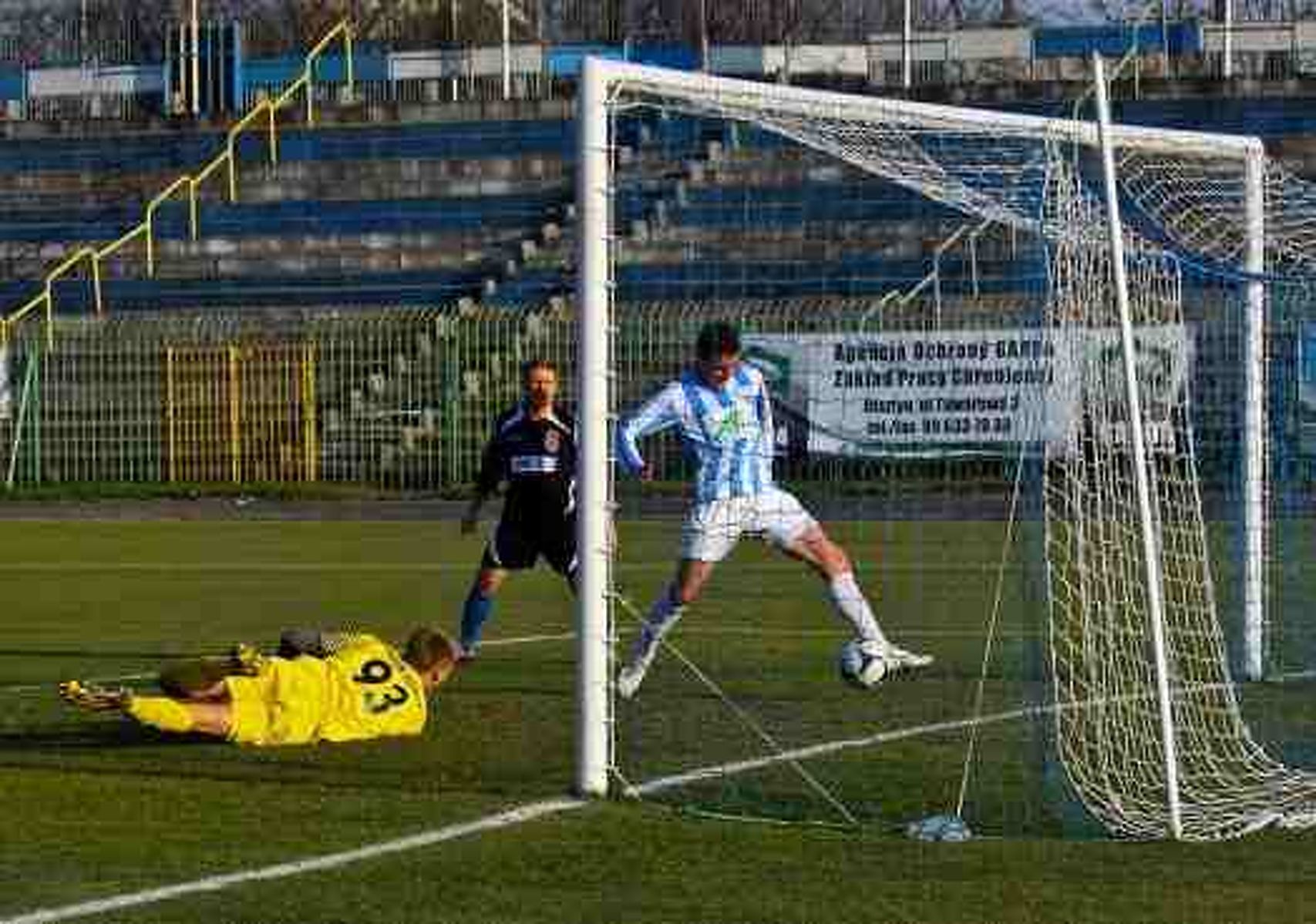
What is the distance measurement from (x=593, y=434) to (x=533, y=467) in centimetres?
562

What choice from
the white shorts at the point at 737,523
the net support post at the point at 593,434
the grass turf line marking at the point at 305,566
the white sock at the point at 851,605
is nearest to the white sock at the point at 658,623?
the white shorts at the point at 737,523

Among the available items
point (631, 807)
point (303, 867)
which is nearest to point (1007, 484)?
point (631, 807)

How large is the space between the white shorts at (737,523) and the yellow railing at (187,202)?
28.2 m

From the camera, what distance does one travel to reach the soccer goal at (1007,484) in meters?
11.9

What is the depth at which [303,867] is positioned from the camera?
396 inches

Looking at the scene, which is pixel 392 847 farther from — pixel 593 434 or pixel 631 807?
pixel 593 434

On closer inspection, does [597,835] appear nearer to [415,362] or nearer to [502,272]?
[415,362]

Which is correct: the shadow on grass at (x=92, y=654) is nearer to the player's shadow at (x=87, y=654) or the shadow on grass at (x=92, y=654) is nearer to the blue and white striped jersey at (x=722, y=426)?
the player's shadow at (x=87, y=654)

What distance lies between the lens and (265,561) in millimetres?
28047

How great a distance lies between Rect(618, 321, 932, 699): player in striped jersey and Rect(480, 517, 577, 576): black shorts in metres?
2.36

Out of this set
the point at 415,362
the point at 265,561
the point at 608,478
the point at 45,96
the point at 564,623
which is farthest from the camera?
the point at 45,96

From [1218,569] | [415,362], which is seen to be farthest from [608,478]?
[415,362]

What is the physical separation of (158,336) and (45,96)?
13.5 metres

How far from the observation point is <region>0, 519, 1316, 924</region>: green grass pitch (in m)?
9.44
